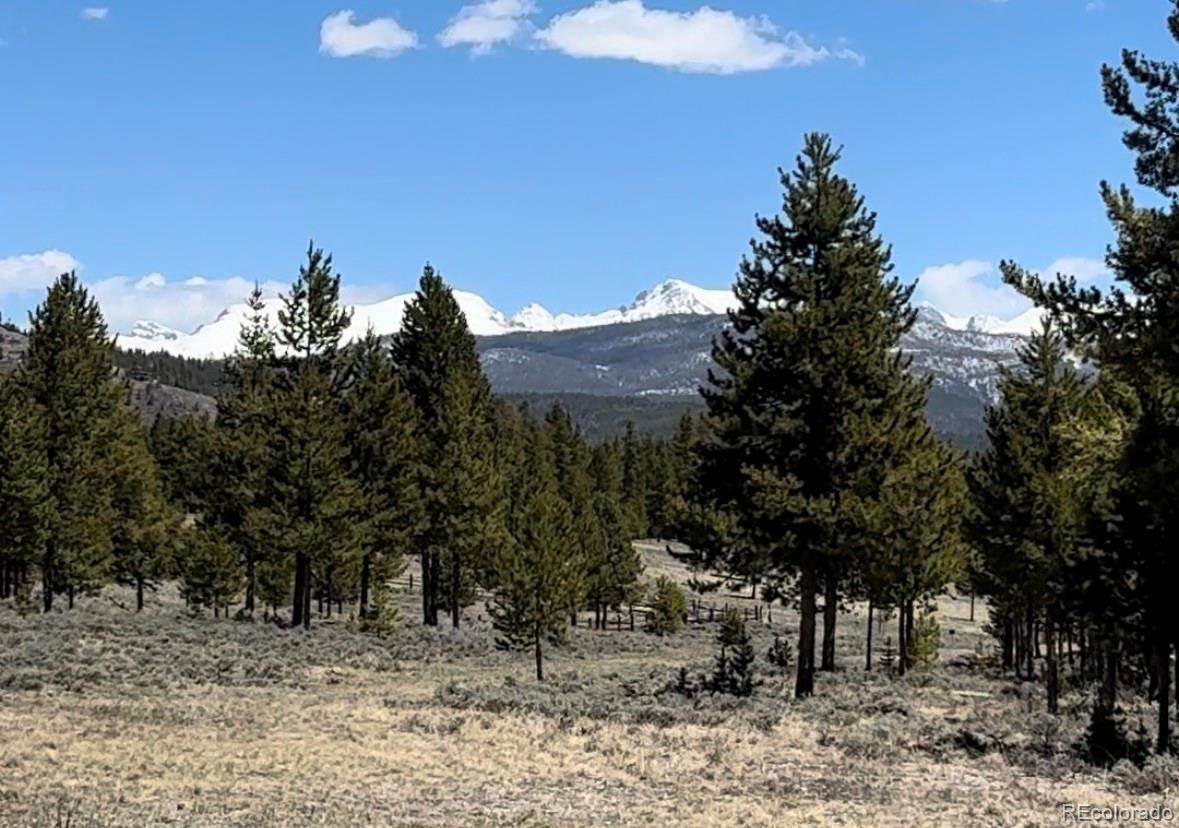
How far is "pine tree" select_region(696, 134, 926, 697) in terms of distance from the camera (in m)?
24.2

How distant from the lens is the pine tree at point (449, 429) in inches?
1642

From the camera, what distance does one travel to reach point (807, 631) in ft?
83.0

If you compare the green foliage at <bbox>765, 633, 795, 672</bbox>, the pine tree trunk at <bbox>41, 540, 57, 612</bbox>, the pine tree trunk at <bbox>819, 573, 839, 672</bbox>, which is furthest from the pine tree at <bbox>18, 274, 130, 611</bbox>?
the pine tree trunk at <bbox>819, 573, 839, 672</bbox>

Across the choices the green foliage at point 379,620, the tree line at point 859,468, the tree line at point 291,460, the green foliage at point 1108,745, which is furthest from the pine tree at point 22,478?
the green foliage at point 1108,745

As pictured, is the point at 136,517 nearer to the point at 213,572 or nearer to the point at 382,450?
the point at 213,572

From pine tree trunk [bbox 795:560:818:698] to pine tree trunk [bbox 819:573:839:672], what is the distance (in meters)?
0.82

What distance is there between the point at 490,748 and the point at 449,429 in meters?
23.7

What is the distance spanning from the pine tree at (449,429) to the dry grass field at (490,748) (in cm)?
909

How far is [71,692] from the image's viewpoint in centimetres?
2408

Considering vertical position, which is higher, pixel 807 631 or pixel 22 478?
pixel 22 478

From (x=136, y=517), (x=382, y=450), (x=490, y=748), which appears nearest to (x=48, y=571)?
(x=136, y=517)

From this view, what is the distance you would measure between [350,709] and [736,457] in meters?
9.88

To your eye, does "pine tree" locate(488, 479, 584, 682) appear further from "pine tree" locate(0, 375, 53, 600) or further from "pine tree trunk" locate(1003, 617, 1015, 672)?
"pine tree trunk" locate(1003, 617, 1015, 672)

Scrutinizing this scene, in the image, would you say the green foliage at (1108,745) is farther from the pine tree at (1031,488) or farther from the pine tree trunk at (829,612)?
the pine tree trunk at (829,612)
